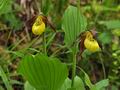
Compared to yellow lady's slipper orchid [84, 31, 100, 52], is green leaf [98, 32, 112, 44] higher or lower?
lower

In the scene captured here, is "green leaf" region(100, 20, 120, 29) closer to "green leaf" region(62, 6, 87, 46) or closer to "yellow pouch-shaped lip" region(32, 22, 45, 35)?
"green leaf" region(62, 6, 87, 46)

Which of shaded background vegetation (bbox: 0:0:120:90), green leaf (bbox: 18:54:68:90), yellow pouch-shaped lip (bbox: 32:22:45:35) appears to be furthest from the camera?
shaded background vegetation (bbox: 0:0:120:90)

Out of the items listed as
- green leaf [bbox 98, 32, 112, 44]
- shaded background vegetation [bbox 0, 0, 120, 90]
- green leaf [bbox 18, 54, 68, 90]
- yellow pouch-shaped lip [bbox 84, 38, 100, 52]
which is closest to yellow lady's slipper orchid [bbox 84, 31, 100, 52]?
yellow pouch-shaped lip [bbox 84, 38, 100, 52]

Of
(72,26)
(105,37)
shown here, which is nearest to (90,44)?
(72,26)

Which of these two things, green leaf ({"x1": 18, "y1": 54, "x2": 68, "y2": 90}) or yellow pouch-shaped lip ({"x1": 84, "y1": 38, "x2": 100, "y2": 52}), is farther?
yellow pouch-shaped lip ({"x1": 84, "y1": 38, "x2": 100, "y2": 52})

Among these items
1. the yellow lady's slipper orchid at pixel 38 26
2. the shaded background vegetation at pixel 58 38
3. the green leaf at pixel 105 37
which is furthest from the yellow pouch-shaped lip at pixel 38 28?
the green leaf at pixel 105 37

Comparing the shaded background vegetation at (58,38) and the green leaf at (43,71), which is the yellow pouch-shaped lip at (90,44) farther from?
the shaded background vegetation at (58,38)

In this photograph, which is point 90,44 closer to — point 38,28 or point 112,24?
point 38,28
